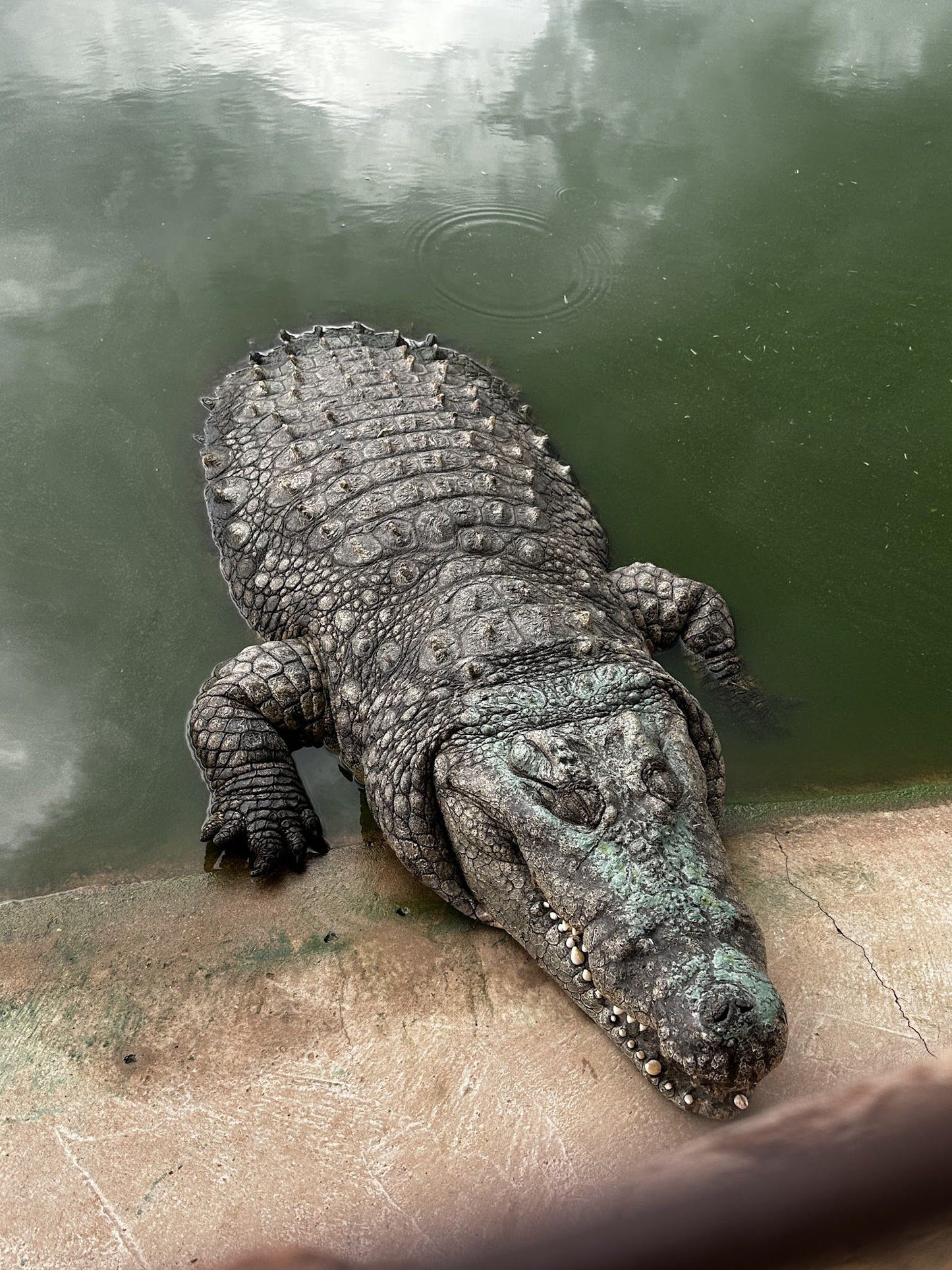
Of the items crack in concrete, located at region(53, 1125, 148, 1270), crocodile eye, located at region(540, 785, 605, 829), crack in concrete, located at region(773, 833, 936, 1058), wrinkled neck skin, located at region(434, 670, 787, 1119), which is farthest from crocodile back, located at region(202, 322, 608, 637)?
crack in concrete, located at region(53, 1125, 148, 1270)

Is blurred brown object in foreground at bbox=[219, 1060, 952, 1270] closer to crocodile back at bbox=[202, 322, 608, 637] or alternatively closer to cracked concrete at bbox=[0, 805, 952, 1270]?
cracked concrete at bbox=[0, 805, 952, 1270]

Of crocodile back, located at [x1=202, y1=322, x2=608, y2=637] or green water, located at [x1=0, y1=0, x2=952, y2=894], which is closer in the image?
crocodile back, located at [x1=202, y1=322, x2=608, y2=637]

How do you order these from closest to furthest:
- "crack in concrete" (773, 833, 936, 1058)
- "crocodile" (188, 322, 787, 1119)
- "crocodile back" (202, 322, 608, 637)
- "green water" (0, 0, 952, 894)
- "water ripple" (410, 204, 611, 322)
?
"crocodile" (188, 322, 787, 1119) < "crack in concrete" (773, 833, 936, 1058) < "crocodile back" (202, 322, 608, 637) < "green water" (0, 0, 952, 894) < "water ripple" (410, 204, 611, 322)

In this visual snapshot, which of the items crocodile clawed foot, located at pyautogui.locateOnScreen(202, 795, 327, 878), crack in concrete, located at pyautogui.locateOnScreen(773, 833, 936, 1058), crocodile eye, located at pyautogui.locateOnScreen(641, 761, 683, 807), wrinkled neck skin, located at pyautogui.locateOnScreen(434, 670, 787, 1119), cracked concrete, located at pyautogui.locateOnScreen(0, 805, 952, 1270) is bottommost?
crocodile clawed foot, located at pyautogui.locateOnScreen(202, 795, 327, 878)

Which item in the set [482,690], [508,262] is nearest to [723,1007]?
[482,690]

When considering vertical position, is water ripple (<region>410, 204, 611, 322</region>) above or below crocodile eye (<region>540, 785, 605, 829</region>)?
above

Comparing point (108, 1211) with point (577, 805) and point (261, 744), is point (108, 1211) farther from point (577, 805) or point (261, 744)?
point (261, 744)
